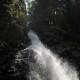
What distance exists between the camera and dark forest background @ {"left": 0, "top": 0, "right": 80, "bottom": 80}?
1733 centimetres

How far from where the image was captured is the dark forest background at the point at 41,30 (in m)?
17.3

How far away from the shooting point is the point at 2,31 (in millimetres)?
17344

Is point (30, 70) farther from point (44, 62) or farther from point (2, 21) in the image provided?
point (2, 21)

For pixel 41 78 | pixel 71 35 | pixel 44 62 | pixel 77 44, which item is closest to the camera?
pixel 41 78

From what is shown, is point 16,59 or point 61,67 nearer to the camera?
point 16,59

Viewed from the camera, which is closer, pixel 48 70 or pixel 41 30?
pixel 48 70

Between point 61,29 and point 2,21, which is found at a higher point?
point 2,21

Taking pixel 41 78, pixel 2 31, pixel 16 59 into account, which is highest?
pixel 2 31

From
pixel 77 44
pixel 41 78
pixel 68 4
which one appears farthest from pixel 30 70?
pixel 68 4

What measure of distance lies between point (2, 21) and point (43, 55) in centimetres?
453

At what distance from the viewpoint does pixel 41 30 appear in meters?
30.5

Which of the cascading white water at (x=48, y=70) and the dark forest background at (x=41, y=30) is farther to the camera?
the dark forest background at (x=41, y=30)

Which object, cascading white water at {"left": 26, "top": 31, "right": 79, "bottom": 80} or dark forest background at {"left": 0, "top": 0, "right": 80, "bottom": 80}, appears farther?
dark forest background at {"left": 0, "top": 0, "right": 80, "bottom": 80}

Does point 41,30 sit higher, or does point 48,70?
point 41,30
